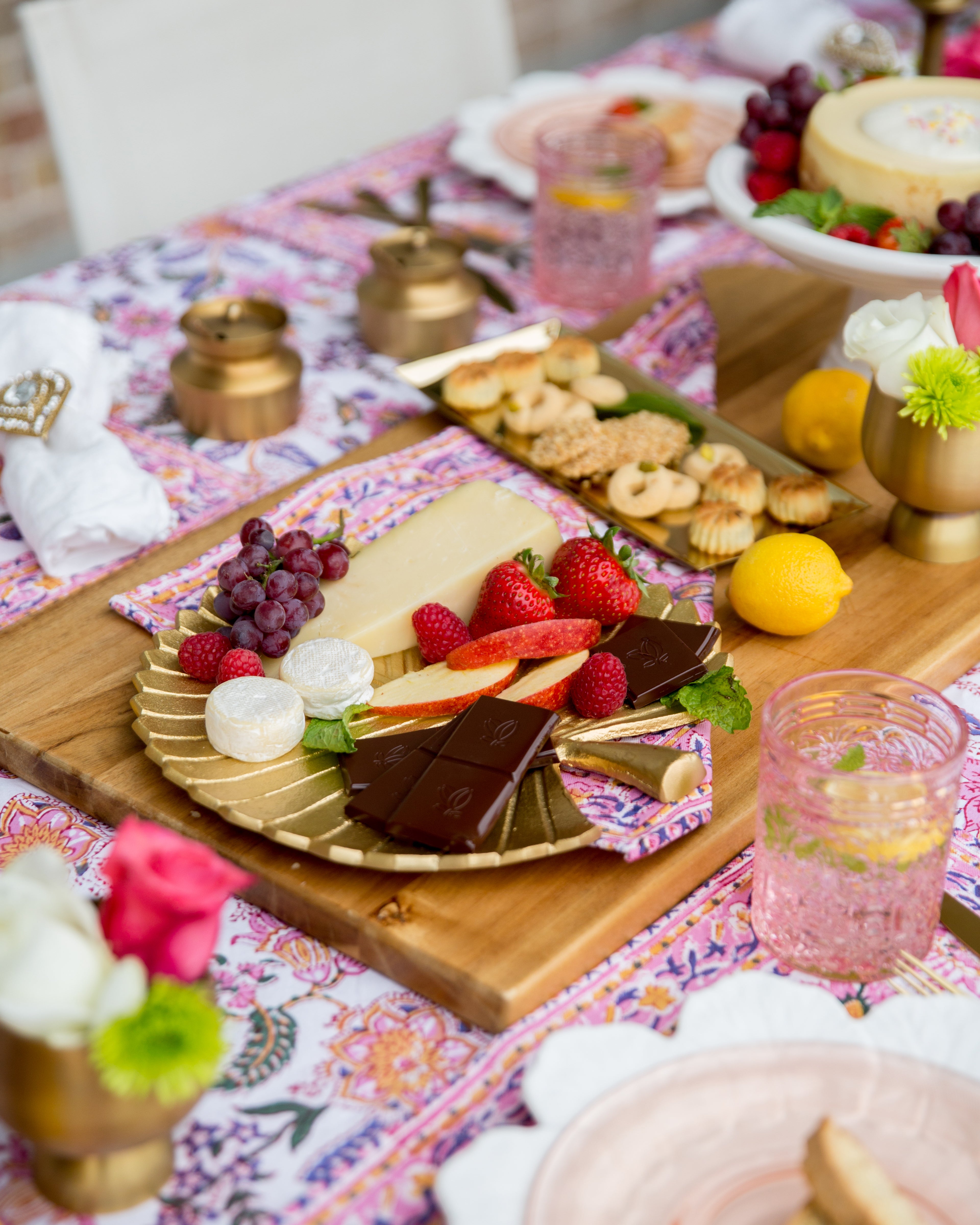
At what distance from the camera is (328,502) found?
1335mm

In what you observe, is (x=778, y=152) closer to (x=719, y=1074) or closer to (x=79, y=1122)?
(x=719, y=1074)

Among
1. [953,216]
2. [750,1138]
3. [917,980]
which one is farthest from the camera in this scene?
[953,216]

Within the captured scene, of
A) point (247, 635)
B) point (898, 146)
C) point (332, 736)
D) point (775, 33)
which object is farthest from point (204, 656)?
point (775, 33)

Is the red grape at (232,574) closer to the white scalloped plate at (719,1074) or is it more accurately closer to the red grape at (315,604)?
the red grape at (315,604)

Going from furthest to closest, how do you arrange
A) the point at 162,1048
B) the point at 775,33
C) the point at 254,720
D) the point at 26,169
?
1. the point at 26,169
2. the point at 775,33
3. the point at 254,720
4. the point at 162,1048

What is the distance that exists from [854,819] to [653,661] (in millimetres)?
288

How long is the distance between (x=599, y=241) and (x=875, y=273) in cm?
47

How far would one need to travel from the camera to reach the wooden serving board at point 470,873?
2.85 ft

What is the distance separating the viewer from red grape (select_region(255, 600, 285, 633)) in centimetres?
105

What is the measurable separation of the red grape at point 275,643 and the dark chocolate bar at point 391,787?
0.55ft

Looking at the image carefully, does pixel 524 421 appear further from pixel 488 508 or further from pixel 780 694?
pixel 780 694

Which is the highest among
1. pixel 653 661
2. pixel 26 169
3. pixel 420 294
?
pixel 420 294

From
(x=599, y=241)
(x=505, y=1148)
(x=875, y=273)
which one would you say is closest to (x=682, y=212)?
(x=599, y=241)

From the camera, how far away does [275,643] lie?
1059 mm
